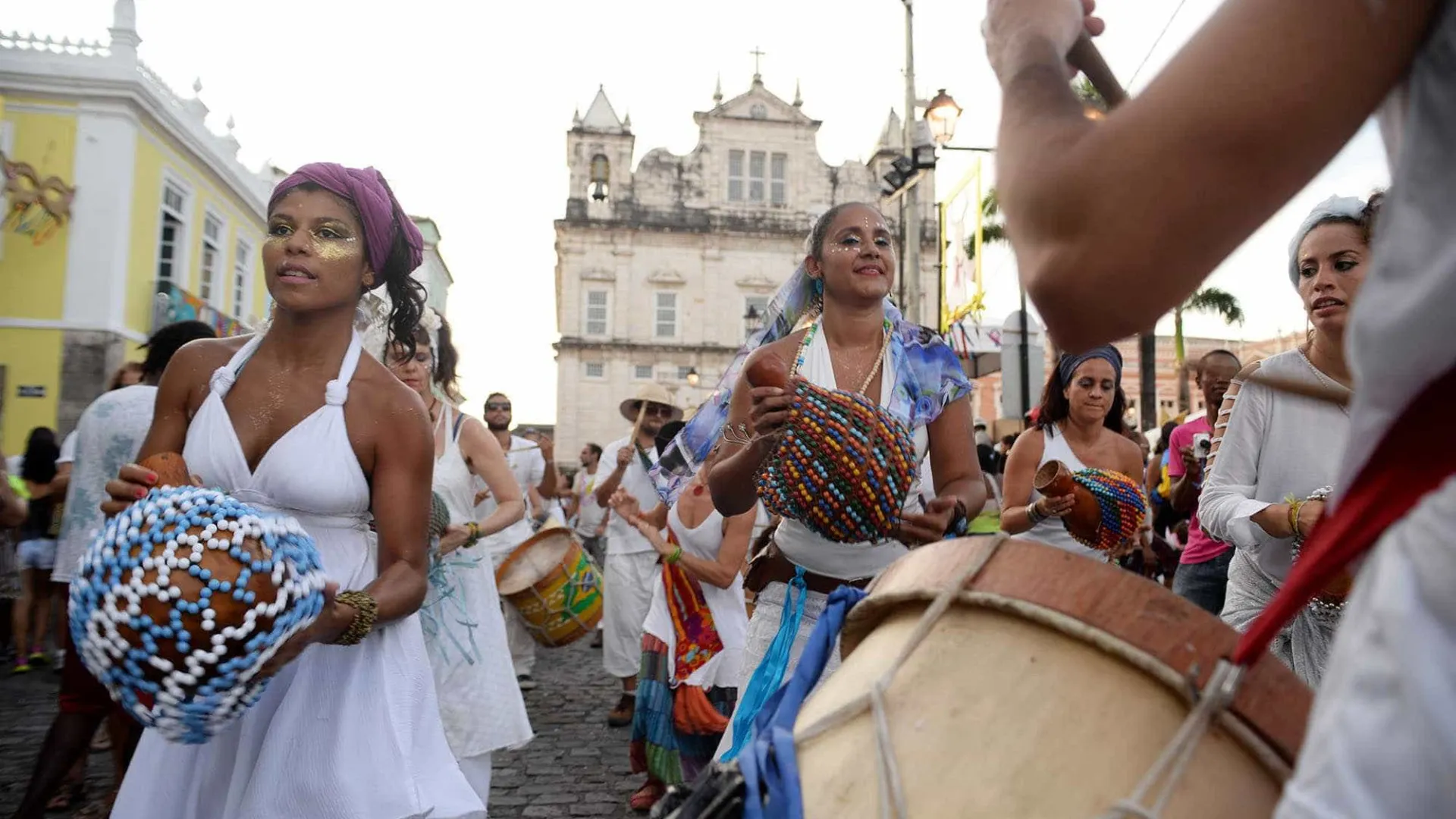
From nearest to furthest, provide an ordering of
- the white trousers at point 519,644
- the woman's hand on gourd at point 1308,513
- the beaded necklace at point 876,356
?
the woman's hand on gourd at point 1308,513 < the beaded necklace at point 876,356 < the white trousers at point 519,644

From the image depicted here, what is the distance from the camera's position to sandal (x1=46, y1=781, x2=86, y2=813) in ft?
16.3

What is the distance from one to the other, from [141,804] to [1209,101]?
269cm

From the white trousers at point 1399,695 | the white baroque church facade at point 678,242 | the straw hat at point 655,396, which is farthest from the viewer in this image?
the white baroque church facade at point 678,242

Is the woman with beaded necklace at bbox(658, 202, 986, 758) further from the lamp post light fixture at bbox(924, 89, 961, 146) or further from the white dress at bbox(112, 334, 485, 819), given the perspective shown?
the lamp post light fixture at bbox(924, 89, 961, 146)

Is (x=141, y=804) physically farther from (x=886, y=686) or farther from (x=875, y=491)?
(x=886, y=686)

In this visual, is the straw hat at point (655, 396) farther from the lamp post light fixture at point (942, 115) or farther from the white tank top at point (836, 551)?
the lamp post light fixture at point (942, 115)

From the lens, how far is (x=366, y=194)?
9.22ft

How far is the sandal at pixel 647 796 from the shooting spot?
504cm

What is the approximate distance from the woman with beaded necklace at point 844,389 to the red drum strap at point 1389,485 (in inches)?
78.0

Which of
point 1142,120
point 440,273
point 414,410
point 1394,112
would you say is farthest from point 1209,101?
point 440,273

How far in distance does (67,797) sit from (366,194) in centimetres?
399

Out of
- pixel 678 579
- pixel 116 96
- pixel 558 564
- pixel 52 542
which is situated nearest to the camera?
pixel 678 579

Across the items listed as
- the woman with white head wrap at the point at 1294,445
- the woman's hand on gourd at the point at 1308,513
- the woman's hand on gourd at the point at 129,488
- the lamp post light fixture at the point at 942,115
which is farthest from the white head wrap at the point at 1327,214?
the lamp post light fixture at the point at 942,115

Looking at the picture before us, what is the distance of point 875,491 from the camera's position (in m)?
2.61
